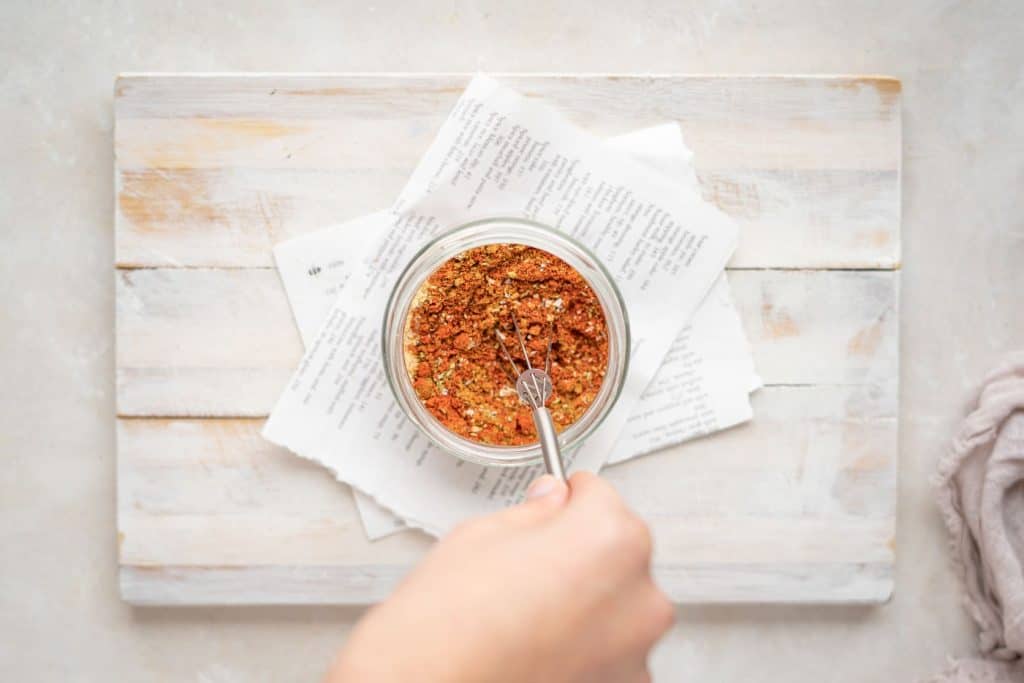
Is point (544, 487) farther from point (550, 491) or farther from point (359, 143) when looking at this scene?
point (359, 143)

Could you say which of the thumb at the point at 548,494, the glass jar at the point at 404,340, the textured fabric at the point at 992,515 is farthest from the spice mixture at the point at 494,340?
the textured fabric at the point at 992,515

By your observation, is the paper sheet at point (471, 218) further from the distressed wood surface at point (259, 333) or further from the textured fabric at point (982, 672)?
the textured fabric at point (982, 672)

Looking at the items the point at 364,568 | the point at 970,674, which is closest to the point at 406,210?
the point at 364,568

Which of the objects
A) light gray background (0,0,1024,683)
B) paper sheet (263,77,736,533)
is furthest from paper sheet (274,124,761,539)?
light gray background (0,0,1024,683)

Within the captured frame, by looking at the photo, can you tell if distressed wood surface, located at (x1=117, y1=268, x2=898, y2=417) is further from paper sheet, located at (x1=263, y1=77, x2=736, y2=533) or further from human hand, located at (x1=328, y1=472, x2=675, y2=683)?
human hand, located at (x1=328, y1=472, x2=675, y2=683)

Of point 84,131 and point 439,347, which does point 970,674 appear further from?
point 84,131
